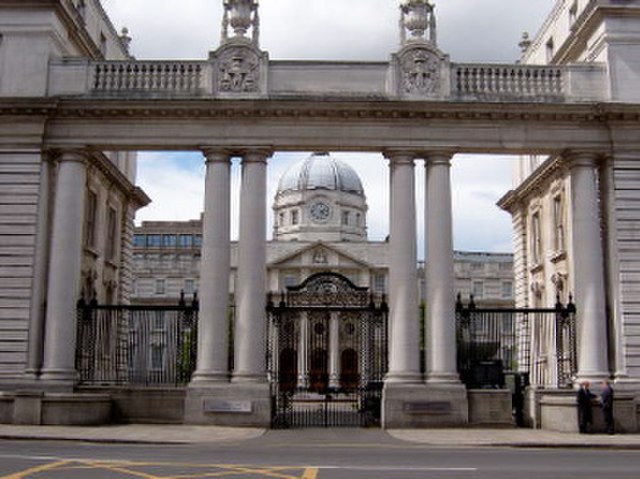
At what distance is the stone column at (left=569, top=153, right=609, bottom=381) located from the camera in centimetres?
2953

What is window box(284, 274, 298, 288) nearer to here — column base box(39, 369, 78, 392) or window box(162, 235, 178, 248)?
window box(162, 235, 178, 248)

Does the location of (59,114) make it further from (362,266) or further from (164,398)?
(362,266)

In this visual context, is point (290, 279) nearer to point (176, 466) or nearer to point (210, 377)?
point (210, 377)

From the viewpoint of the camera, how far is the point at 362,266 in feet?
324

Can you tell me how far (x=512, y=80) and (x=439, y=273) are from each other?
7.75 metres

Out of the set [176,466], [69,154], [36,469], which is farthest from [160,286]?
[36,469]

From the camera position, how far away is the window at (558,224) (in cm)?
3706

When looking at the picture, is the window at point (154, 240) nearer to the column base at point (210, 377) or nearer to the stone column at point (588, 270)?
the column base at point (210, 377)

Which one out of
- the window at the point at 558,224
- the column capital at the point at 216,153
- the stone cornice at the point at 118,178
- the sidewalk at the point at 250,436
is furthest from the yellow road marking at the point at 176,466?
the window at the point at 558,224

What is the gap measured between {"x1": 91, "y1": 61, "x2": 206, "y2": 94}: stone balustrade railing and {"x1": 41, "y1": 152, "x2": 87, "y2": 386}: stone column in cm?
301

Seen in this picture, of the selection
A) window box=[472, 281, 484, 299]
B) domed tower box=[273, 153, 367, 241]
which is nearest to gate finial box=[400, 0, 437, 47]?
window box=[472, 281, 484, 299]

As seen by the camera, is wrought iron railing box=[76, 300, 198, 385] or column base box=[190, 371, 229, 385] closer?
column base box=[190, 371, 229, 385]

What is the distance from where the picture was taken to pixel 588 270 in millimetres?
29891

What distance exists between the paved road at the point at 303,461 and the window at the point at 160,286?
78375 mm
